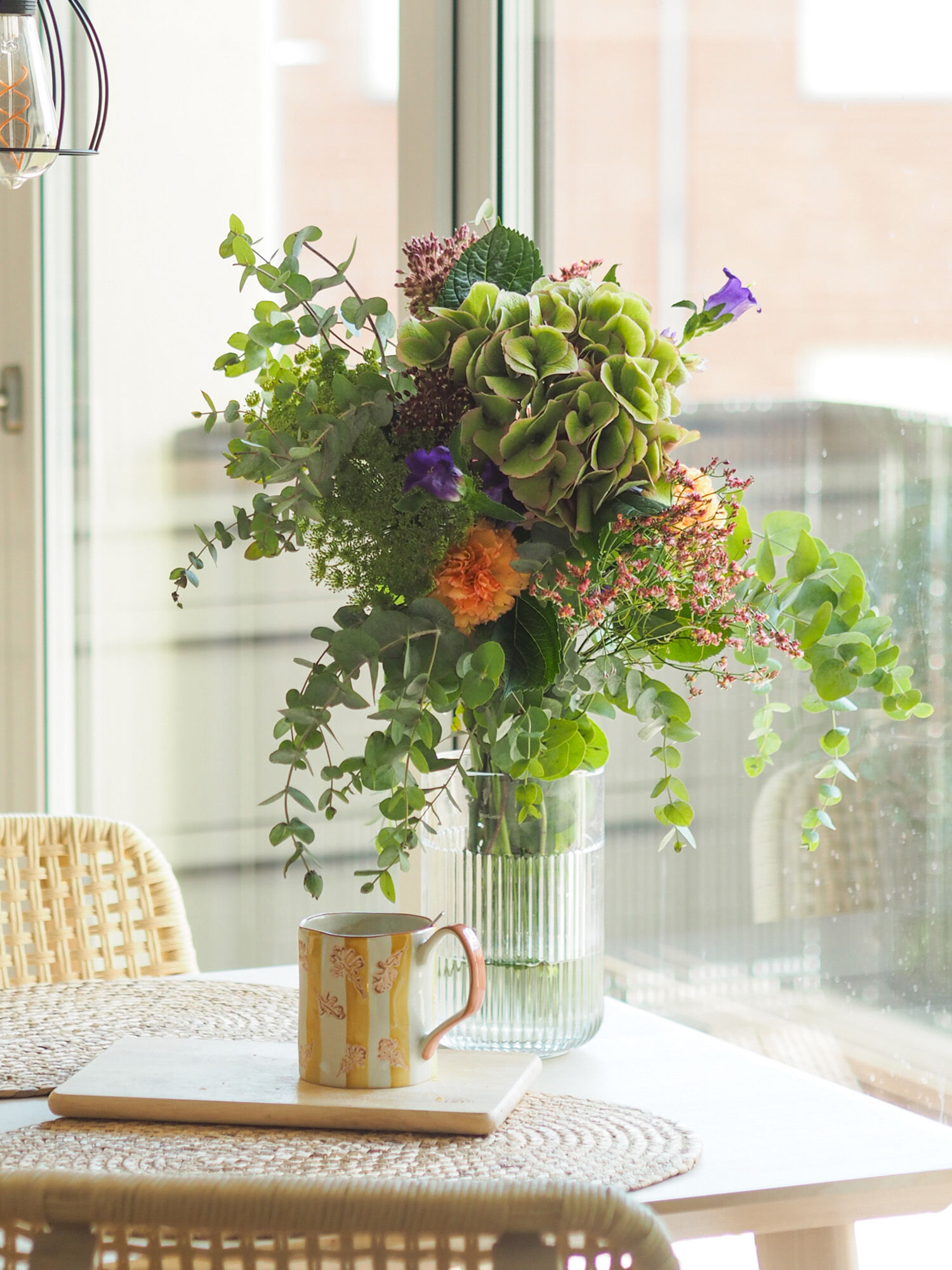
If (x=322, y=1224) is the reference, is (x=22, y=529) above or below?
above

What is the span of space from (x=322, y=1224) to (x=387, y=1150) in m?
0.30

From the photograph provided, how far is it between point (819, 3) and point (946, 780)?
552 mm

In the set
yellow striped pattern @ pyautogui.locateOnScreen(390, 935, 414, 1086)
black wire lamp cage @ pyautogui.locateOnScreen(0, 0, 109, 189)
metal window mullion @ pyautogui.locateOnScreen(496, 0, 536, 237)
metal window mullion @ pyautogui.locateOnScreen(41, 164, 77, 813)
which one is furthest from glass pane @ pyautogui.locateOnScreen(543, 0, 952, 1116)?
metal window mullion @ pyautogui.locateOnScreen(41, 164, 77, 813)

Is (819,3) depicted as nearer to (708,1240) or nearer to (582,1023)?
(582,1023)

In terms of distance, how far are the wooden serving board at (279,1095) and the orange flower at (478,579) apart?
252 mm

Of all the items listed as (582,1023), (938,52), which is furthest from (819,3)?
(582,1023)

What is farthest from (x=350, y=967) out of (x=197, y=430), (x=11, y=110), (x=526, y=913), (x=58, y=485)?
(x=58, y=485)

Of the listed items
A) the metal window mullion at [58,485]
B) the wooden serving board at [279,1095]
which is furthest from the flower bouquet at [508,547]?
the metal window mullion at [58,485]

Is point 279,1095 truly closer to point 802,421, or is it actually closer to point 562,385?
point 562,385

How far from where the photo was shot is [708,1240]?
3.92ft

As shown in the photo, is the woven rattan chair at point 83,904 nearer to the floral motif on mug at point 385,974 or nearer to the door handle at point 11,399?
the floral motif on mug at point 385,974

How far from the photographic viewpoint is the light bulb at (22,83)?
1.08 metres

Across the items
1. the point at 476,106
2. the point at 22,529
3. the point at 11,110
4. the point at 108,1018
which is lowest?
the point at 108,1018

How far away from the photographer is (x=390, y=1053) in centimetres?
84
